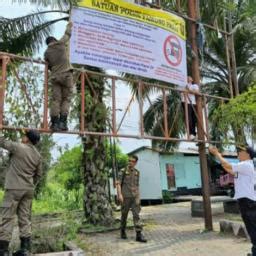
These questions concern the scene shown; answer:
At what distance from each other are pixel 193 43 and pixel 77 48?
3.98m

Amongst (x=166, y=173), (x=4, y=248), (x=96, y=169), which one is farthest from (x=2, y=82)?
(x=166, y=173)

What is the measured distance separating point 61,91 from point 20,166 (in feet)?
5.49

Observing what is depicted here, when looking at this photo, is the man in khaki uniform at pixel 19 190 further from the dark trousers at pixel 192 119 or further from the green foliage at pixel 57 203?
the green foliage at pixel 57 203

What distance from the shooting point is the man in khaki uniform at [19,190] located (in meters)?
5.34

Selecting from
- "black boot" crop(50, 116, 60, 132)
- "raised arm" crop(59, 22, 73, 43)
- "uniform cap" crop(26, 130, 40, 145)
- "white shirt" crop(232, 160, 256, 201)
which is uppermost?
"raised arm" crop(59, 22, 73, 43)

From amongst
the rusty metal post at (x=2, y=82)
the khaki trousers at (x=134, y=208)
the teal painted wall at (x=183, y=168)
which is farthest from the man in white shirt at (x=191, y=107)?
the teal painted wall at (x=183, y=168)

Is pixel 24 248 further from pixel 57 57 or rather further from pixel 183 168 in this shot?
pixel 183 168

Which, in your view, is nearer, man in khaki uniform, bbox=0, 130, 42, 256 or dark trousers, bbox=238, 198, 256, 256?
man in khaki uniform, bbox=0, 130, 42, 256

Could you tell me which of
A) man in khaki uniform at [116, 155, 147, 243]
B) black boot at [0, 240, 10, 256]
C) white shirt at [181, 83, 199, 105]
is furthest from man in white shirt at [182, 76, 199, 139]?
black boot at [0, 240, 10, 256]

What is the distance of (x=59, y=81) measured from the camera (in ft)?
22.0

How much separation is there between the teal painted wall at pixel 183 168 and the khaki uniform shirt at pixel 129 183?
15083 mm

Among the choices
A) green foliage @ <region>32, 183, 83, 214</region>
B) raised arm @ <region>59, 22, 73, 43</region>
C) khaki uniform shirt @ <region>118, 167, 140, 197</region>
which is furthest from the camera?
green foliage @ <region>32, 183, 83, 214</region>

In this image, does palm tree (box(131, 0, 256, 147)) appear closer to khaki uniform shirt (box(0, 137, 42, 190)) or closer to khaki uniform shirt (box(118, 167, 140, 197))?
khaki uniform shirt (box(118, 167, 140, 197))

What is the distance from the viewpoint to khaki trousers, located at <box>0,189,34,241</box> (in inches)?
209
